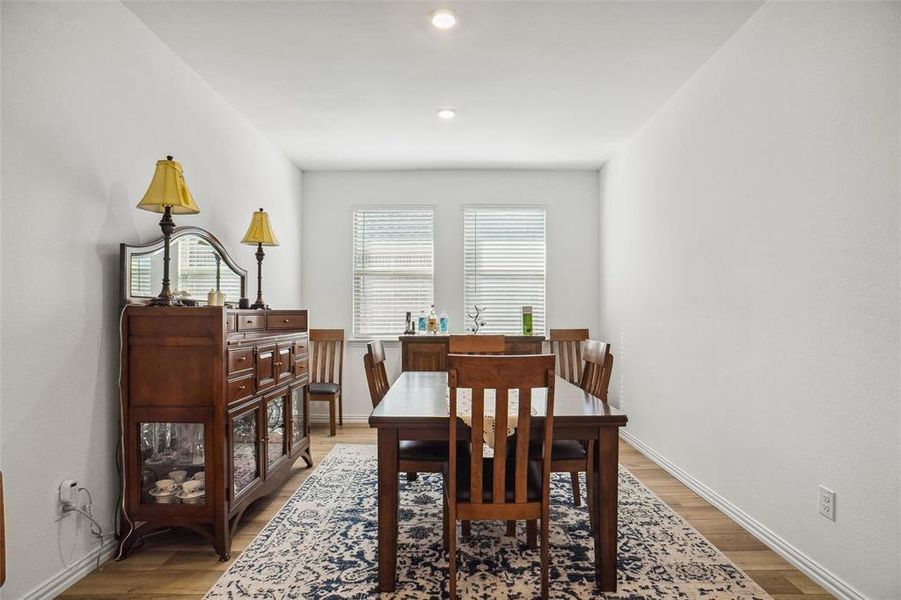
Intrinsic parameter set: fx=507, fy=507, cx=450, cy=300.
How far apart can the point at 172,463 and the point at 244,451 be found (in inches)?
13.6

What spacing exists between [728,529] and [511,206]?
3680 millimetres

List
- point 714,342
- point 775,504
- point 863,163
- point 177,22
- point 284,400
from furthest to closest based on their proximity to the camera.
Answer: point 284,400 < point 714,342 < point 177,22 < point 775,504 < point 863,163

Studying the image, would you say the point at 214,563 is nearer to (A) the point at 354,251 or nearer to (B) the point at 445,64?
(B) the point at 445,64

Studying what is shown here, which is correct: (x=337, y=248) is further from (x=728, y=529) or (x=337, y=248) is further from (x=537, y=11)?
(x=728, y=529)

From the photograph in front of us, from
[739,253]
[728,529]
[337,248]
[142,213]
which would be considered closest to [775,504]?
[728,529]

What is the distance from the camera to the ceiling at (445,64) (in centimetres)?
265

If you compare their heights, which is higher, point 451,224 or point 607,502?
point 451,224

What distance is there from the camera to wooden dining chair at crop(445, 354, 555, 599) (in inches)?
75.4

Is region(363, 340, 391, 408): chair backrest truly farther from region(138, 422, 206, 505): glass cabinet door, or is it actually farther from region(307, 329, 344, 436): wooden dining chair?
region(307, 329, 344, 436): wooden dining chair

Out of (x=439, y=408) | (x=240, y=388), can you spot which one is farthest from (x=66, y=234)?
(x=439, y=408)

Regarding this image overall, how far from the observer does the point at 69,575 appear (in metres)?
2.19

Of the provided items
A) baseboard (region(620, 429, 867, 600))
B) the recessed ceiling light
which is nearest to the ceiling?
the recessed ceiling light

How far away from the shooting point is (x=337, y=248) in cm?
555

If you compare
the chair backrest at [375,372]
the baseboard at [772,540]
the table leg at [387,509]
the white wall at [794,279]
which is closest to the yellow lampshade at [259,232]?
the chair backrest at [375,372]
